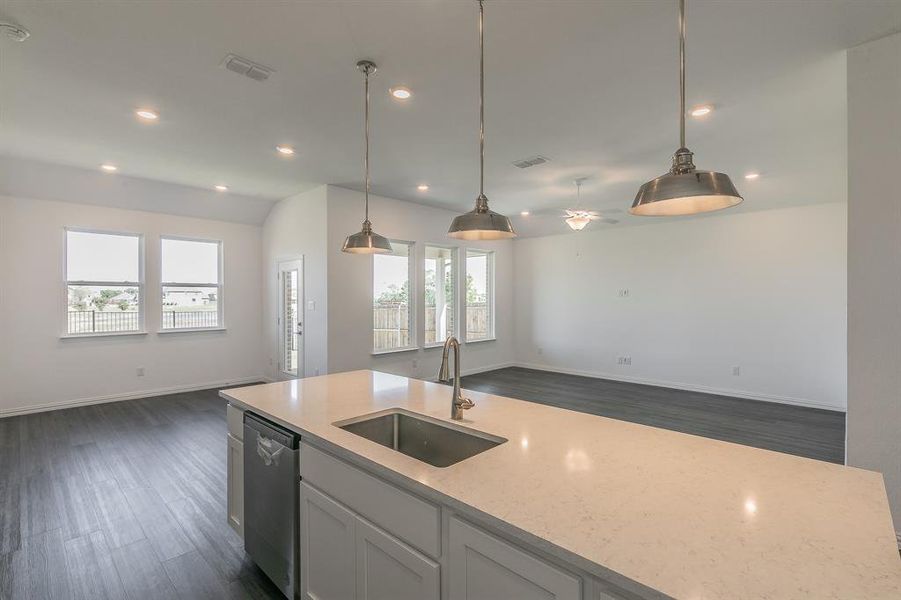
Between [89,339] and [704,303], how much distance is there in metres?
8.70

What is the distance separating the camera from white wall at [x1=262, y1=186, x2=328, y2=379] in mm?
5578

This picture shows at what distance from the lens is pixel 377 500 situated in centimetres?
145

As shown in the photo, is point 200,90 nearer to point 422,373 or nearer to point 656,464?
point 656,464

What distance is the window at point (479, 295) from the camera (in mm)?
7879

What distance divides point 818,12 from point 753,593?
2791 millimetres

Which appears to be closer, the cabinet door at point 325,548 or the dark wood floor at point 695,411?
the cabinet door at point 325,548

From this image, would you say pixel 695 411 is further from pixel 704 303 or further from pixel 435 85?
pixel 435 85

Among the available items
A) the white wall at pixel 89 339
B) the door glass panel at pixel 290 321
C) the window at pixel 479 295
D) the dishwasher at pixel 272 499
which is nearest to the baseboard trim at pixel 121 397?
the white wall at pixel 89 339

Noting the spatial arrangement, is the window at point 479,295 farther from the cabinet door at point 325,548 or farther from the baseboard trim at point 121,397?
the cabinet door at point 325,548

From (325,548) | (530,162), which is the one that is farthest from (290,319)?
(325,548)

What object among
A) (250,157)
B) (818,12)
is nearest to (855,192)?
(818,12)

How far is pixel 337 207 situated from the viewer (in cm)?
561

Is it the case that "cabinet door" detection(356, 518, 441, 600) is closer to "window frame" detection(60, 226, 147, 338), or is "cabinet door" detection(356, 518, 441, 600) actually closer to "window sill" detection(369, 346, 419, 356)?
"window sill" detection(369, 346, 419, 356)

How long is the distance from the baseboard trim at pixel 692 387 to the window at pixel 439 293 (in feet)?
7.40
